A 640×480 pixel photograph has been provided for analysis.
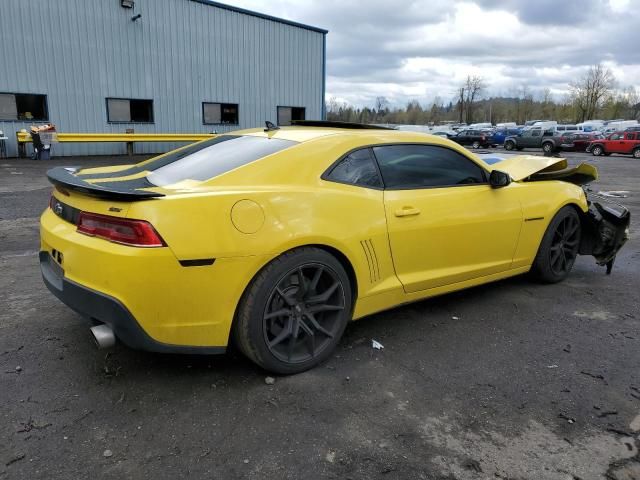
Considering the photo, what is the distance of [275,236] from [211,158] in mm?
915

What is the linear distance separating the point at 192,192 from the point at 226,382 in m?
1.11

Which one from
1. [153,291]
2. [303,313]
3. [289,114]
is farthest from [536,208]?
[289,114]

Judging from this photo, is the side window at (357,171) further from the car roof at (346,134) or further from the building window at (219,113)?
the building window at (219,113)

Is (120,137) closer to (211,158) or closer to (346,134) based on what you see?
(211,158)

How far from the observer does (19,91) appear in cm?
1644

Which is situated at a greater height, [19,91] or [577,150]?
[19,91]

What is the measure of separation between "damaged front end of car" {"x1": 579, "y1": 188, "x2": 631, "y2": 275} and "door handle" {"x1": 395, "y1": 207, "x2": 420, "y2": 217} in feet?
8.17

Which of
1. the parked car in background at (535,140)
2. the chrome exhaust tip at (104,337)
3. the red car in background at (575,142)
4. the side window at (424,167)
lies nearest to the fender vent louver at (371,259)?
the side window at (424,167)

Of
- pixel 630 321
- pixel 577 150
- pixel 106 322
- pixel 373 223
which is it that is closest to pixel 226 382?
pixel 106 322

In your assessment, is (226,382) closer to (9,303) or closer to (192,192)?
(192,192)

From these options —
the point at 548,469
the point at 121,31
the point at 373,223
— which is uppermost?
the point at 121,31

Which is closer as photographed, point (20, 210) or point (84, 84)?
point (20, 210)

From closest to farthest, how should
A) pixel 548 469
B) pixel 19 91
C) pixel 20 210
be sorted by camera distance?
pixel 548 469, pixel 20 210, pixel 19 91

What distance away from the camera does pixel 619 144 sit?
29.2m
